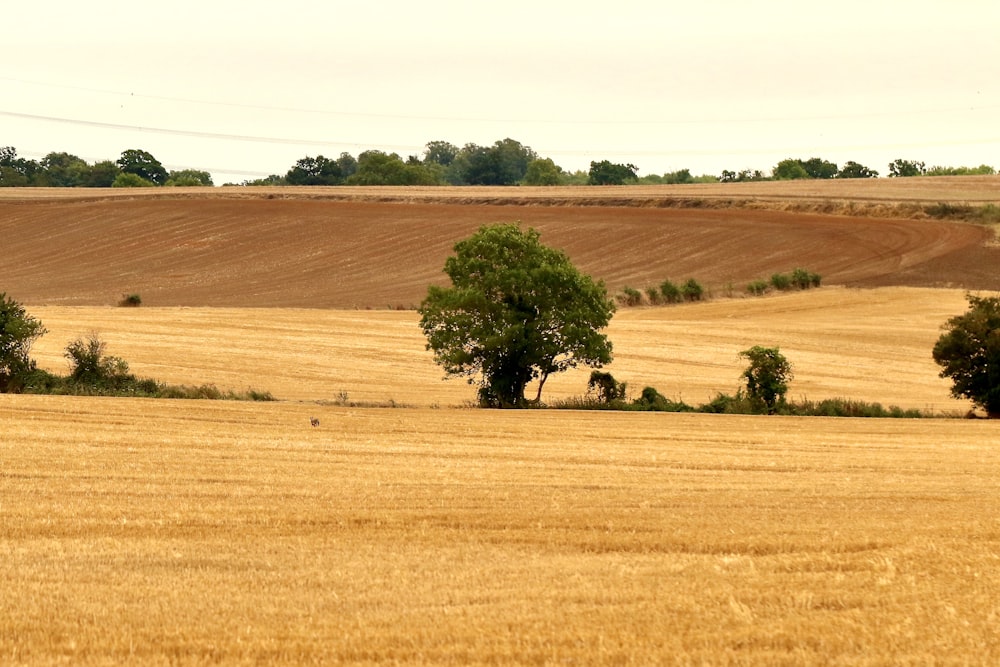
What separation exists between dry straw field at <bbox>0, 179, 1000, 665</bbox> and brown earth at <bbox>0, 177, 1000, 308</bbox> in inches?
616

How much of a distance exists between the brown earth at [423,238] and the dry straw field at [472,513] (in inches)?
616

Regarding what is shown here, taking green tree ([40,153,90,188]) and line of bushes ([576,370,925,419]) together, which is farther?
green tree ([40,153,90,188])

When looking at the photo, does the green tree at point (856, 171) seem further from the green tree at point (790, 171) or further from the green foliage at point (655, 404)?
the green foliage at point (655, 404)

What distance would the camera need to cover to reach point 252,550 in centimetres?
1570

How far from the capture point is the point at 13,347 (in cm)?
4019

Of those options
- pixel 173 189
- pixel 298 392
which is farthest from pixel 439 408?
pixel 173 189

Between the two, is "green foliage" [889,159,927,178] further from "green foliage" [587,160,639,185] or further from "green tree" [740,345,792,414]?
"green tree" [740,345,792,414]

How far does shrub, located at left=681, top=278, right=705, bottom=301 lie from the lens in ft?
250

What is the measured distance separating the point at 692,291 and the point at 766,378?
33791 millimetres

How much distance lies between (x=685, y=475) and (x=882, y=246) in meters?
65.0

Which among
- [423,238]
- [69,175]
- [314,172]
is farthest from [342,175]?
[423,238]

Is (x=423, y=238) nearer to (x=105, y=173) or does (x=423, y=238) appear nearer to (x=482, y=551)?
(x=482, y=551)

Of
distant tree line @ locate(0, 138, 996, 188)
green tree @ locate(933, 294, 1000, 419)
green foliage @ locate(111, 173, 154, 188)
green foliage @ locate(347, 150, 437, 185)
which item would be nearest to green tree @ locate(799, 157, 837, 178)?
distant tree line @ locate(0, 138, 996, 188)

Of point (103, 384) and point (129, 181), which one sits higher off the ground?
point (129, 181)
